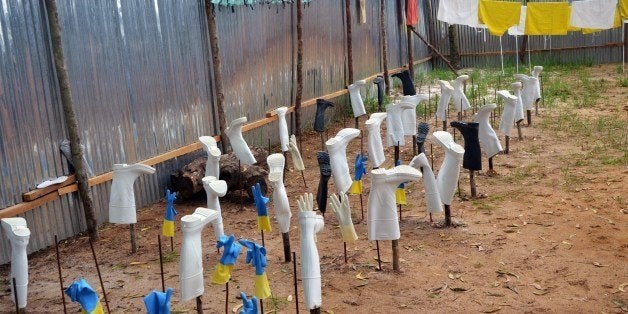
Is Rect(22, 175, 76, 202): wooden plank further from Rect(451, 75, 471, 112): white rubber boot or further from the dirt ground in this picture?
Rect(451, 75, 471, 112): white rubber boot

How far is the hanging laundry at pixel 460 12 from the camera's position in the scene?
16.0 meters

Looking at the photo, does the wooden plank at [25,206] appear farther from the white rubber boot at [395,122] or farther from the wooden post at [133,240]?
the white rubber boot at [395,122]

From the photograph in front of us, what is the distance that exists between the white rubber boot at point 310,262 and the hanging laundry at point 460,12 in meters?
12.4

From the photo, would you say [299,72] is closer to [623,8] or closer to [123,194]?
[123,194]

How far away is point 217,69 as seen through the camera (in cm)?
864

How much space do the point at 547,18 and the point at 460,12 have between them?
1914 mm

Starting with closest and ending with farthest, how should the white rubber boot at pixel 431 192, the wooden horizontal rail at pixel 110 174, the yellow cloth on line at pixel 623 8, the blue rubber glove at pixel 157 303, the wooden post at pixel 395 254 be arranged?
the blue rubber glove at pixel 157 303 < the wooden post at pixel 395 254 < the wooden horizontal rail at pixel 110 174 < the white rubber boot at pixel 431 192 < the yellow cloth on line at pixel 623 8

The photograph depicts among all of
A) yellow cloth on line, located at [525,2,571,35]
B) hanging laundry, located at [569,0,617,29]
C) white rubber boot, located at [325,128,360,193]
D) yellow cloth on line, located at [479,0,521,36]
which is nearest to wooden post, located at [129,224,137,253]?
white rubber boot, located at [325,128,360,193]

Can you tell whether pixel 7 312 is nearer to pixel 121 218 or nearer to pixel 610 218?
Answer: pixel 121 218

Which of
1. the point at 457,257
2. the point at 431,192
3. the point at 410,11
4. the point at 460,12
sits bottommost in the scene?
the point at 457,257

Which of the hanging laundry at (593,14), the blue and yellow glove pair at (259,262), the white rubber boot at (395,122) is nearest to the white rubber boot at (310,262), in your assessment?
the blue and yellow glove pair at (259,262)

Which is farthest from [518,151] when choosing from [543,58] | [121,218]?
[543,58]

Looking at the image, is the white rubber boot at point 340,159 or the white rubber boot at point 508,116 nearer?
the white rubber boot at point 340,159

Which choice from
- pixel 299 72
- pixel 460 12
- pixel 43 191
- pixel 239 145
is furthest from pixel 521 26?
pixel 43 191
